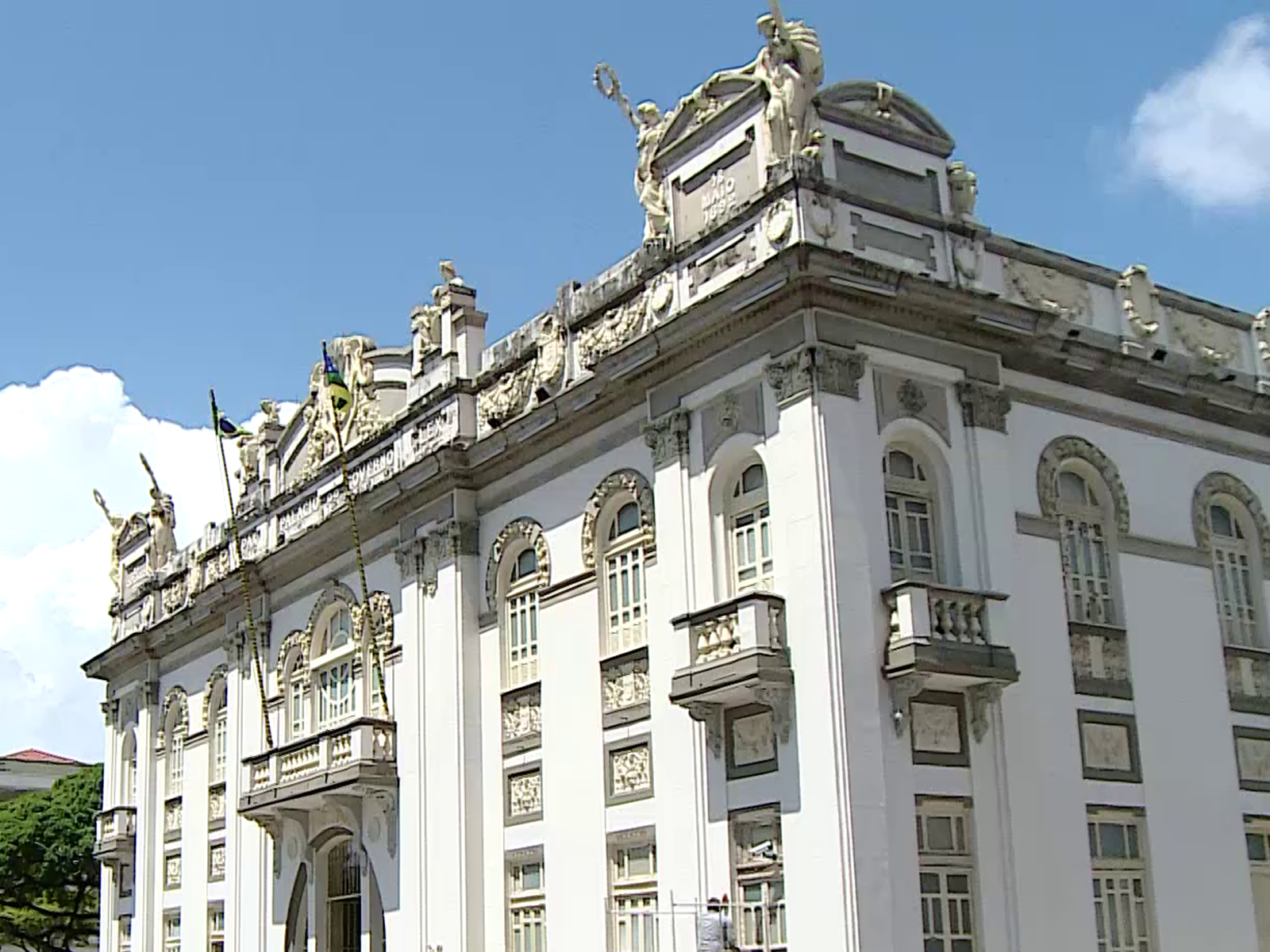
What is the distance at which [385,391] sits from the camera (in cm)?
2791

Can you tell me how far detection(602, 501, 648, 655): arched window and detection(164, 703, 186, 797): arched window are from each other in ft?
49.3

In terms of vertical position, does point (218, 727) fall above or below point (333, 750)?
above

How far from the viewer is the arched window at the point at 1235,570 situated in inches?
865

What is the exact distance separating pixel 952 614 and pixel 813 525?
179cm

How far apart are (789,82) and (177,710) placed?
68.8 feet

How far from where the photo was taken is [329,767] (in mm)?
25578

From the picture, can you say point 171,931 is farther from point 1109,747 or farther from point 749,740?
point 1109,747

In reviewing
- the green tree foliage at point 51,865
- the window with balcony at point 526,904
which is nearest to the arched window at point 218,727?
the window with balcony at point 526,904

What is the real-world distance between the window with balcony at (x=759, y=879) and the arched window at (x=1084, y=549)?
4688mm

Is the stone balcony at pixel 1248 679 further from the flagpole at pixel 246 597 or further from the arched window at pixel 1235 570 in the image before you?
the flagpole at pixel 246 597

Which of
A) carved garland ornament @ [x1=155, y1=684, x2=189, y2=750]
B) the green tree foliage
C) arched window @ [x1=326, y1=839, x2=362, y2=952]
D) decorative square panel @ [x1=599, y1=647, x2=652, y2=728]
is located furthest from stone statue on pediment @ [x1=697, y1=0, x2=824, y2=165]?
the green tree foliage

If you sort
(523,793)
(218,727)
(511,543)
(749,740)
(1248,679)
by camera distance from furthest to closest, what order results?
(218,727) → (511,543) → (523,793) → (1248,679) → (749,740)

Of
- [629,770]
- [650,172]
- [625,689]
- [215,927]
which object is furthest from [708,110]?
[215,927]

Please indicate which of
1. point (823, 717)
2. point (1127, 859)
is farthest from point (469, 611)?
point (1127, 859)
